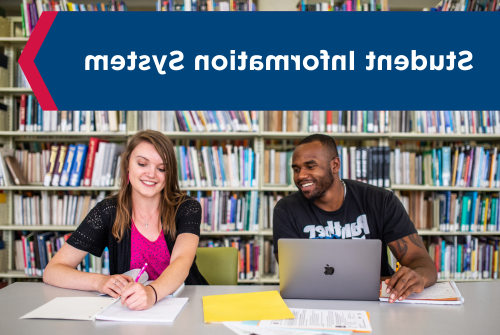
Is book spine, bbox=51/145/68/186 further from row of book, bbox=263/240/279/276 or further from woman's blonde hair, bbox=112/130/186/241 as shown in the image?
row of book, bbox=263/240/279/276

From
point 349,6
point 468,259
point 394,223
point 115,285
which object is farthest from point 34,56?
point 468,259

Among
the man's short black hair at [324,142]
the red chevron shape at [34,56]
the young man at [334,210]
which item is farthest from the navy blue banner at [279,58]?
the young man at [334,210]

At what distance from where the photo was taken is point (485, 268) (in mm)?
2555

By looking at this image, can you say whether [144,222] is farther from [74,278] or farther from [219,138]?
[219,138]

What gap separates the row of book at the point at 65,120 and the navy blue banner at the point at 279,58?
2.38 ft

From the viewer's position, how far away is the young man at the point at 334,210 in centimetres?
159

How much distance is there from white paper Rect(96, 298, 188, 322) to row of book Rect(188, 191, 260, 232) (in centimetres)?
143

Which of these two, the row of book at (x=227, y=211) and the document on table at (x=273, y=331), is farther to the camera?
the row of book at (x=227, y=211)

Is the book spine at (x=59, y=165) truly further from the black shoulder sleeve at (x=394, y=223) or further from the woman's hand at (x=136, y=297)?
the black shoulder sleeve at (x=394, y=223)

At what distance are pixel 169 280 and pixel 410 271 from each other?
0.77m

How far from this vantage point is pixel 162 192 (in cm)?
158

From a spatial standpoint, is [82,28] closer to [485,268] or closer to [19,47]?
[19,47]

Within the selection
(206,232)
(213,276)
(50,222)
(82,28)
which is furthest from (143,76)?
(50,222)

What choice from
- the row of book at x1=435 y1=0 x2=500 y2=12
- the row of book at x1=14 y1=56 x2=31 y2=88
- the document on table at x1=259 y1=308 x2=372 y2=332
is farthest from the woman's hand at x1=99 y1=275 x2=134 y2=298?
the row of book at x1=435 y1=0 x2=500 y2=12
